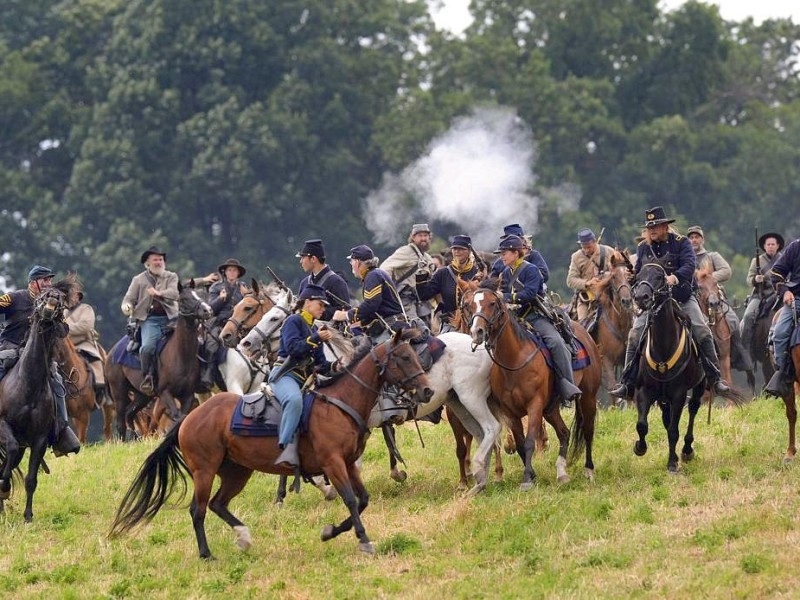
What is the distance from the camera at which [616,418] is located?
25156 mm

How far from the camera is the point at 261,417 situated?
19.2 metres

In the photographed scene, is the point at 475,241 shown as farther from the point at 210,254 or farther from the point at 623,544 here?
the point at 623,544

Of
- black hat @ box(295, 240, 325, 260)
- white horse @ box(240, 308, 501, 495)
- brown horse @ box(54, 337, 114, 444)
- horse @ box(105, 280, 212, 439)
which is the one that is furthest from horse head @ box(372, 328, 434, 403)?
brown horse @ box(54, 337, 114, 444)

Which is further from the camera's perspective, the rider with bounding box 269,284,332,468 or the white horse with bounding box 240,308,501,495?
the white horse with bounding box 240,308,501,495

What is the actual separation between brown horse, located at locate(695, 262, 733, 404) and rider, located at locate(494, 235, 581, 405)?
7.06 metres

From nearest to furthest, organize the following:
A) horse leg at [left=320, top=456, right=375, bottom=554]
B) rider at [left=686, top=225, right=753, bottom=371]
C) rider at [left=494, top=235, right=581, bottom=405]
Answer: horse leg at [left=320, top=456, right=375, bottom=554]
rider at [left=494, top=235, right=581, bottom=405]
rider at [left=686, top=225, right=753, bottom=371]

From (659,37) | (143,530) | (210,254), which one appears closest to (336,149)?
(210,254)

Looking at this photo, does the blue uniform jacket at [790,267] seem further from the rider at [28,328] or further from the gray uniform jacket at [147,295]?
the gray uniform jacket at [147,295]

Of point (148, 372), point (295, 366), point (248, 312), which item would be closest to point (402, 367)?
point (295, 366)

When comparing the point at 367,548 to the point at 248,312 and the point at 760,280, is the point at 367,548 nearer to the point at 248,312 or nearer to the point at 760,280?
the point at 248,312

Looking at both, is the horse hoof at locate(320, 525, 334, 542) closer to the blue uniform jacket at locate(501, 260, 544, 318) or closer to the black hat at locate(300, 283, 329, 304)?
the black hat at locate(300, 283, 329, 304)

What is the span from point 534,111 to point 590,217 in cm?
480

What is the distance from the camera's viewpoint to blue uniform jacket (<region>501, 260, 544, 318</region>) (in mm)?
21562

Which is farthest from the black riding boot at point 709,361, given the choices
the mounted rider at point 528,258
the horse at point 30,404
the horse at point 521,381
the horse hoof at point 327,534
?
the horse at point 30,404
